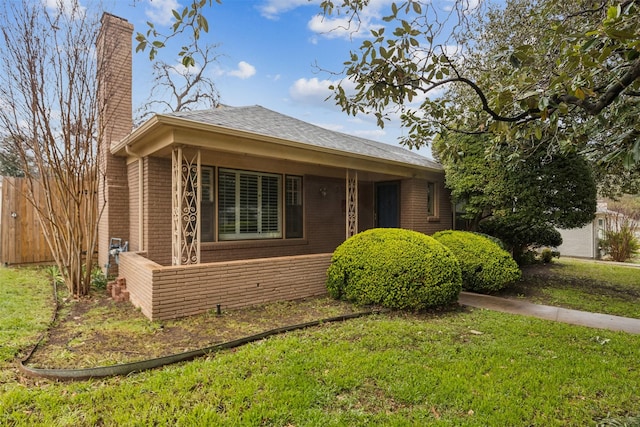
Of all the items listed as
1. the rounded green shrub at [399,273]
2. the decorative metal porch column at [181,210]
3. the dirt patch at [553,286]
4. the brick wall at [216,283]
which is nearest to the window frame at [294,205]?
the brick wall at [216,283]

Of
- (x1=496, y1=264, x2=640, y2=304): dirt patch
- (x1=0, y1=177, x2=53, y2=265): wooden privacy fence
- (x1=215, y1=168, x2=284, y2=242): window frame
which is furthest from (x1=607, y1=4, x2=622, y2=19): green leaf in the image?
(x1=0, y1=177, x2=53, y2=265): wooden privacy fence

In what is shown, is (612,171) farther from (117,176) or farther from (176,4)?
(117,176)

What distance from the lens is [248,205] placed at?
8297 mm

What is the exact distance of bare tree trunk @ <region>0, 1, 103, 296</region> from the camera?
227 inches

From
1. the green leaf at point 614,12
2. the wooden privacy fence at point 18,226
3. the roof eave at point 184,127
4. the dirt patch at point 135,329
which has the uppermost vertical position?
the roof eave at point 184,127

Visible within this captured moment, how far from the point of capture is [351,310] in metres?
5.93

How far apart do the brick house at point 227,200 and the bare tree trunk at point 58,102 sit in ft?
1.72

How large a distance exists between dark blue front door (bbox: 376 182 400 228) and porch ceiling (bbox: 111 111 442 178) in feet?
7.14

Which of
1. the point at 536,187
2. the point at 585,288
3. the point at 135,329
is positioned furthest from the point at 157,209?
the point at 585,288

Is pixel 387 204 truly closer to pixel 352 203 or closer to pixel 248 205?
pixel 352 203

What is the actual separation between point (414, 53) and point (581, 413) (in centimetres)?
359

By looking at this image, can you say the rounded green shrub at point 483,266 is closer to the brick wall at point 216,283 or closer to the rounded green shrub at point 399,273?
the rounded green shrub at point 399,273

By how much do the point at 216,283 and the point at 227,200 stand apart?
9.00 feet

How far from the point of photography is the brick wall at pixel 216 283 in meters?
5.13
